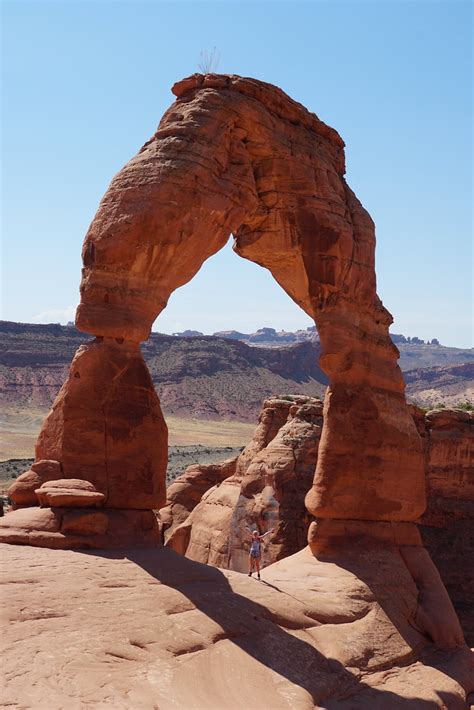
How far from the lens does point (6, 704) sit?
6.89 m

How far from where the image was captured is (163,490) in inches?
456

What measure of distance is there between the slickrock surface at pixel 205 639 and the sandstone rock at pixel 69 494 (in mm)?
693

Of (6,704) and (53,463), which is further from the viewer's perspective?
(53,463)

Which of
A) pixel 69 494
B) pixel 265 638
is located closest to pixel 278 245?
pixel 69 494

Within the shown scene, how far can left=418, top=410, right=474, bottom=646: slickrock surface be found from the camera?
67.6 ft

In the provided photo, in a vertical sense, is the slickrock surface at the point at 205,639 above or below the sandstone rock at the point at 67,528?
below

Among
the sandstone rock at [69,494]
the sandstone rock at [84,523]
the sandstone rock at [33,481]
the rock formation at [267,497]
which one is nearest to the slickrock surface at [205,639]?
the sandstone rock at [84,523]

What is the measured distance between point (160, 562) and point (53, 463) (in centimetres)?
189

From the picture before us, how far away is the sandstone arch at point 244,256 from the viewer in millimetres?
11180

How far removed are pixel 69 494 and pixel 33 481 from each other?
30.5 inches

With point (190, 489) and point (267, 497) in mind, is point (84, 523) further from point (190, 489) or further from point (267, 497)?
point (190, 489)

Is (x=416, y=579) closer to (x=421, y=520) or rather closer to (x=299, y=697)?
(x=299, y=697)

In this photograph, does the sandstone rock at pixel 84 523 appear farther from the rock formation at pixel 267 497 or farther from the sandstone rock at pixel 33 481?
the rock formation at pixel 267 497

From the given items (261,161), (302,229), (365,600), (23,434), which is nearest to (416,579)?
(365,600)
